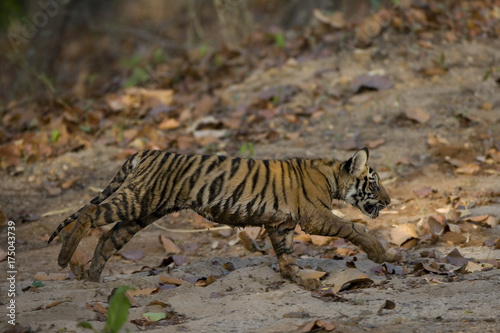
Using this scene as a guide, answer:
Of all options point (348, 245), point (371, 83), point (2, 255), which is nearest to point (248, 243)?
point (348, 245)

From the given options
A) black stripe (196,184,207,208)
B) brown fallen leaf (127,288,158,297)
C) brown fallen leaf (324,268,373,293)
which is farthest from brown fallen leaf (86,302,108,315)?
brown fallen leaf (324,268,373,293)

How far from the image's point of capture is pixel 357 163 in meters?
5.64

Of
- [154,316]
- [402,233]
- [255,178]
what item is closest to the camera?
[154,316]

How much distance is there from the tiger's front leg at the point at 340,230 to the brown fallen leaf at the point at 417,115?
3863 mm

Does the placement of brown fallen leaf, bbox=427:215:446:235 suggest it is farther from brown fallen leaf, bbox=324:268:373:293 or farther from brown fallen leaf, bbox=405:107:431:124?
brown fallen leaf, bbox=405:107:431:124

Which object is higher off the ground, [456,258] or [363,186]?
[363,186]

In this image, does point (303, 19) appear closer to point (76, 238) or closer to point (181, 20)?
point (181, 20)

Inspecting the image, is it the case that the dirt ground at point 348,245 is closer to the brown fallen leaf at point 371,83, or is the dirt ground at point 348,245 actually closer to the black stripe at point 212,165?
the brown fallen leaf at point 371,83

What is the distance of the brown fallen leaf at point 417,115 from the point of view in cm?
880

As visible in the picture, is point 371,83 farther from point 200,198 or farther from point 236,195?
point 200,198

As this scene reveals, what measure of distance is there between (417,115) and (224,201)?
4.39 metres

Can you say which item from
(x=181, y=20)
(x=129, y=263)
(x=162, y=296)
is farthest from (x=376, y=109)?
(x=181, y=20)

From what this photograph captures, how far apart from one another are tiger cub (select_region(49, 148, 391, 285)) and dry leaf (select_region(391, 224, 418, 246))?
2.43 ft

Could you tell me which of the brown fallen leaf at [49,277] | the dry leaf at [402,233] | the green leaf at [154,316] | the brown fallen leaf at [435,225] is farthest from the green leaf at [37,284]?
the brown fallen leaf at [435,225]
